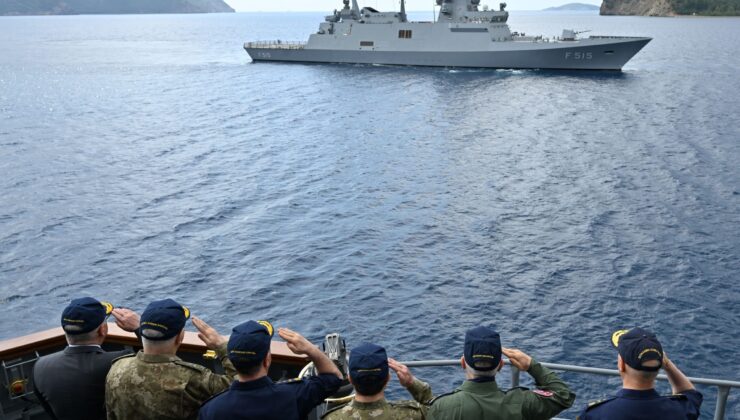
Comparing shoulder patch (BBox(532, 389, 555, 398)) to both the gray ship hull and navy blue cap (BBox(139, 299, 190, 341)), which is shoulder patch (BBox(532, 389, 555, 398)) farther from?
the gray ship hull

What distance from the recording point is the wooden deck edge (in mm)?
5234

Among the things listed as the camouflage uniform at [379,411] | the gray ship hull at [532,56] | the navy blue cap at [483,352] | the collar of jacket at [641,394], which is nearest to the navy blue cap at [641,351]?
the collar of jacket at [641,394]

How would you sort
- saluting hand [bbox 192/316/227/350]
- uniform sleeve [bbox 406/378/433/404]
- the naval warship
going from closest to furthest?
1. uniform sleeve [bbox 406/378/433/404]
2. saluting hand [bbox 192/316/227/350]
3. the naval warship

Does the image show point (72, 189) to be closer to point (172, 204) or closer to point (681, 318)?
point (172, 204)

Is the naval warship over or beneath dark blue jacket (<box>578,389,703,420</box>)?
beneath

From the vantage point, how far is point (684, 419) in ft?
13.5

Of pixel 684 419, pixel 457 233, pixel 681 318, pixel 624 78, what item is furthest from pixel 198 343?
pixel 624 78

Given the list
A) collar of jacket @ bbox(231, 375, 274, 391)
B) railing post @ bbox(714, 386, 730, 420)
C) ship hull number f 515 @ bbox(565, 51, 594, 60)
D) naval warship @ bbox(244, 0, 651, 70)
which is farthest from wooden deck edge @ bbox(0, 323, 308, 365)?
ship hull number f 515 @ bbox(565, 51, 594, 60)

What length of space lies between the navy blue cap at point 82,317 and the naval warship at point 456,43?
64.6 metres

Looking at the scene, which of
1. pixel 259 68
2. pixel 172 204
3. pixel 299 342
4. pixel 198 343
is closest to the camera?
pixel 299 342

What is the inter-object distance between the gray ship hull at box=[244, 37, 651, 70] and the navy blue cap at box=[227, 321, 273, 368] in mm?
64945

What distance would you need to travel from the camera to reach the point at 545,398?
4469 mm

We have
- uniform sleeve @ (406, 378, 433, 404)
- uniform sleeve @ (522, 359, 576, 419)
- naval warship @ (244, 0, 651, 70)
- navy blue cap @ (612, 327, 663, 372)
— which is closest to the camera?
navy blue cap @ (612, 327, 663, 372)

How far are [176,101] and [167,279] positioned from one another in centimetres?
3784
